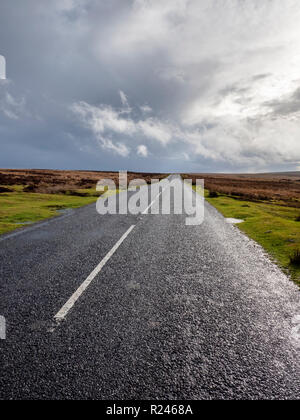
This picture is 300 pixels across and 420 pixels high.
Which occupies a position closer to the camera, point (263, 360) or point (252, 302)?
point (263, 360)

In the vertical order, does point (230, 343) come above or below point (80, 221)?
below

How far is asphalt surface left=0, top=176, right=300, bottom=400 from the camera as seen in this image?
261cm

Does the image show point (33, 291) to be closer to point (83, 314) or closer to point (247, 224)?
point (83, 314)

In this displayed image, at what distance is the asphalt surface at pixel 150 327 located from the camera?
261 cm

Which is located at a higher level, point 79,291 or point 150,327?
point 79,291

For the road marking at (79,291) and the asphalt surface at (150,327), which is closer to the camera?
the asphalt surface at (150,327)

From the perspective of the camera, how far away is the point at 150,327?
364cm

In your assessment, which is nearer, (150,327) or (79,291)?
(150,327)

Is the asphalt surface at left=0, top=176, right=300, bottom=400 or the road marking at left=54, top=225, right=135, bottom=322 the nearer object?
the asphalt surface at left=0, top=176, right=300, bottom=400

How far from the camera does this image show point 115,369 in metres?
2.81

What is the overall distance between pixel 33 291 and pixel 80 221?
7755mm
